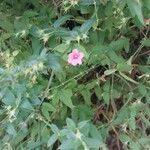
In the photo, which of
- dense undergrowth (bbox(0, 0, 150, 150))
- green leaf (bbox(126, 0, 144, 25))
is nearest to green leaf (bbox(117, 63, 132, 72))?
dense undergrowth (bbox(0, 0, 150, 150))

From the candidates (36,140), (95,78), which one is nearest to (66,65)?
(95,78)

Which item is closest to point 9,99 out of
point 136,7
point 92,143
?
point 92,143

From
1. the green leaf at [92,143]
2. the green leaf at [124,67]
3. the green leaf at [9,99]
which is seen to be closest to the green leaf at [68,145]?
the green leaf at [92,143]

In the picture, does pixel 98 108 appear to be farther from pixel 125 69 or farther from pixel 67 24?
pixel 67 24

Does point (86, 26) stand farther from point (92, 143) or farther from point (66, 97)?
point (92, 143)

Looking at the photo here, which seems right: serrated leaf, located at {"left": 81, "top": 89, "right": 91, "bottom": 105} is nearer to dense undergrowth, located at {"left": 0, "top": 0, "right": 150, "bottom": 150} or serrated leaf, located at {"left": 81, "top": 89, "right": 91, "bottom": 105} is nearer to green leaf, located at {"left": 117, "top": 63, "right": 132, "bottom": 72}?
dense undergrowth, located at {"left": 0, "top": 0, "right": 150, "bottom": 150}

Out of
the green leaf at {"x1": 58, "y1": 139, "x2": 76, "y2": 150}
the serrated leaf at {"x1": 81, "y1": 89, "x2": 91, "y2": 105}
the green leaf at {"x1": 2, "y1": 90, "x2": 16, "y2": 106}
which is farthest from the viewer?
the serrated leaf at {"x1": 81, "y1": 89, "x2": 91, "y2": 105}

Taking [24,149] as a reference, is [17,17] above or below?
above
